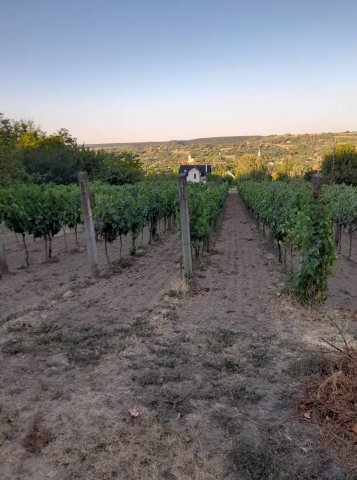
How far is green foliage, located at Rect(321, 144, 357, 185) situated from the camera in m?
47.4

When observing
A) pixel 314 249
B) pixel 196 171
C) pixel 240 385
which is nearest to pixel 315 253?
pixel 314 249

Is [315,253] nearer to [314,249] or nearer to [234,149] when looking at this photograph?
[314,249]

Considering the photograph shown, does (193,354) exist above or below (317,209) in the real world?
below

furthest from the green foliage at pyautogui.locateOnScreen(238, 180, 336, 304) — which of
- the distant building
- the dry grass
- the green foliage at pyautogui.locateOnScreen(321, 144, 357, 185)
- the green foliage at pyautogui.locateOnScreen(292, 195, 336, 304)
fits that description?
the distant building

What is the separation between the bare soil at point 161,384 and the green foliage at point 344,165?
45.4m

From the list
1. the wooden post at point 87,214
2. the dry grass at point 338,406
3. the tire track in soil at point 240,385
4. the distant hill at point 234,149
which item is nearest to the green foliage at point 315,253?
the tire track in soil at point 240,385

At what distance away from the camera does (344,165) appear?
48.1 meters

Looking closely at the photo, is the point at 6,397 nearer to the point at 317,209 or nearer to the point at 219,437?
the point at 219,437

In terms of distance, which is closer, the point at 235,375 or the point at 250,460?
the point at 250,460

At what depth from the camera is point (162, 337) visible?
16.4 ft

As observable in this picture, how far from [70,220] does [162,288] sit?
655cm

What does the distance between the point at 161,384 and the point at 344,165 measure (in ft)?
167

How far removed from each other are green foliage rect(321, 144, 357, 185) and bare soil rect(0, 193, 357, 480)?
45.4 meters

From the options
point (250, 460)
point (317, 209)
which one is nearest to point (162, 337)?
point (250, 460)
